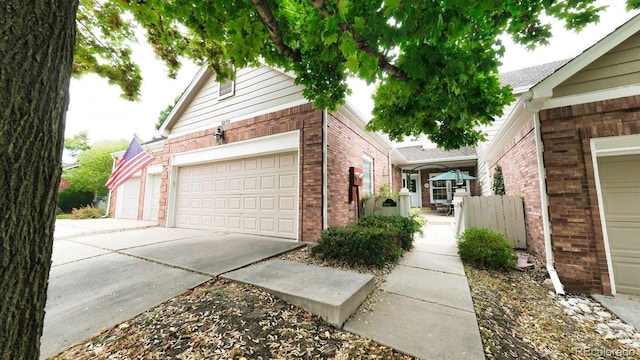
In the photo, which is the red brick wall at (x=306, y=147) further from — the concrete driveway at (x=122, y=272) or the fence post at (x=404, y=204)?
the fence post at (x=404, y=204)

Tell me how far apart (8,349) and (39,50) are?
1.29 meters

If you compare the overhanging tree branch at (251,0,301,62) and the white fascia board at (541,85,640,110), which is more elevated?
the overhanging tree branch at (251,0,301,62)

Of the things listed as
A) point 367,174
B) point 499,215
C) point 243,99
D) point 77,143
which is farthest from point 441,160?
point 77,143

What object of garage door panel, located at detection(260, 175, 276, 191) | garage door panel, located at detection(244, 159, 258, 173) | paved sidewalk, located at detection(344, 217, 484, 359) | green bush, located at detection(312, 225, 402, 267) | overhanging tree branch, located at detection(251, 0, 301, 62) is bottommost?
paved sidewalk, located at detection(344, 217, 484, 359)

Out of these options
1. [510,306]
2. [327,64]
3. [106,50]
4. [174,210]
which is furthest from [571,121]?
[174,210]

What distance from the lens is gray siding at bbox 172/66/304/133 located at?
20.4 feet

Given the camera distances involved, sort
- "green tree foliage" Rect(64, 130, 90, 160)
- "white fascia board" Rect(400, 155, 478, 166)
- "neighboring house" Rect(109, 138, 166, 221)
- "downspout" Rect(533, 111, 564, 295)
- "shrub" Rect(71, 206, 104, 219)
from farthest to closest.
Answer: "green tree foliage" Rect(64, 130, 90, 160) → "white fascia board" Rect(400, 155, 478, 166) → "shrub" Rect(71, 206, 104, 219) → "neighboring house" Rect(109, 138, 166, 221) → "downspout" Rect(533, 111, 564, 295)

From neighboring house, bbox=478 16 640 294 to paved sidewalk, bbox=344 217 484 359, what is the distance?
1615 mm

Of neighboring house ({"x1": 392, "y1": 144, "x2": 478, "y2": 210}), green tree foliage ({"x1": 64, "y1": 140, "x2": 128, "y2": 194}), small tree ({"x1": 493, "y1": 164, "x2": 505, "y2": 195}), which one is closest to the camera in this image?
small tree ({"x1": 493, "y1": 164, "x2": 505, "y2": 195})

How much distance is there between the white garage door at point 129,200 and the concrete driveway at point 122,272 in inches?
182

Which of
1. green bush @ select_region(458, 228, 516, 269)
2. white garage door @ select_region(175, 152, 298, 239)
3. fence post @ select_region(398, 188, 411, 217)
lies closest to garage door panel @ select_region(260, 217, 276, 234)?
white garage door @ select_region(175, 152, 298, 239)

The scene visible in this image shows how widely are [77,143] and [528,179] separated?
115 ft

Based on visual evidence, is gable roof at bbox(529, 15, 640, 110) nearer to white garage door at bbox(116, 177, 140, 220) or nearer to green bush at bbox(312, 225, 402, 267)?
green bush at bbox(312, 225, 402, 267)

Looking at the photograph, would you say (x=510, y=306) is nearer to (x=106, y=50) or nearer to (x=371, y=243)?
(x=371, y=243)
